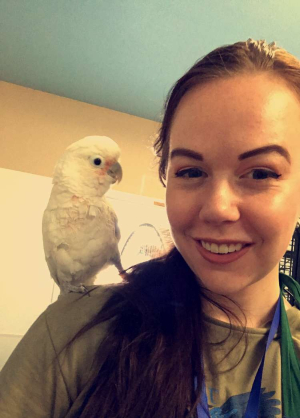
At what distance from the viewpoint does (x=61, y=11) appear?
1330 millimetres

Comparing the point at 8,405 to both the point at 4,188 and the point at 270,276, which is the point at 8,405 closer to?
the point at 270,276

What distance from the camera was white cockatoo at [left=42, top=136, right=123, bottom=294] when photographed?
0.73m

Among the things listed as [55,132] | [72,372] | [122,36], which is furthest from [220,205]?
[55,132]

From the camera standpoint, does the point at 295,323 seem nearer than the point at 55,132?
Yes

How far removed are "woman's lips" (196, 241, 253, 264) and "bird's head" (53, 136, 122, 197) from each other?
1.21ft

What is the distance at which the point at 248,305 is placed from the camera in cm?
63

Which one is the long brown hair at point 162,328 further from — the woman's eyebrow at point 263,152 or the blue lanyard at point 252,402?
the woman's eyebrow at point 263,152

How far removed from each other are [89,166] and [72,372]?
1.59 ft

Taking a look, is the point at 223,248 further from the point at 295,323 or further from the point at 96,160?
the point at 96,160

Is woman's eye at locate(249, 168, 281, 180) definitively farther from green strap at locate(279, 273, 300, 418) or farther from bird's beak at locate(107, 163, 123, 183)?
bird's beak at locate(107, 163, 123, 183)

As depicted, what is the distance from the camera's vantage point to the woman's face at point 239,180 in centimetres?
51

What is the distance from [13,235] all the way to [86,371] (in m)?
1.31

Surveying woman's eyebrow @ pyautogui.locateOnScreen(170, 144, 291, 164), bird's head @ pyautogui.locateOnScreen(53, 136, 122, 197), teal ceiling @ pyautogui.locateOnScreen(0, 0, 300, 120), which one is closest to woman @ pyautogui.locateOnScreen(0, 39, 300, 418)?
woman's eyebrow @ pyautogui.locateOnScreen(170, 144, 291, 164)

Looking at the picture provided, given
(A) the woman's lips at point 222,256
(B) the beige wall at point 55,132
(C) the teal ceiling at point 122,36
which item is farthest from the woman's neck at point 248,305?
(B) the beige wall at point 55,132
